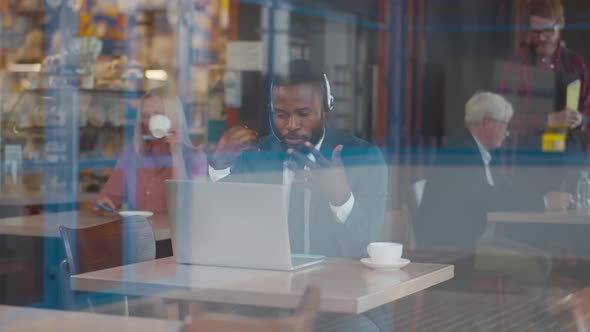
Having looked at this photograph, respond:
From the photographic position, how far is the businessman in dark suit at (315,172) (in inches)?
107

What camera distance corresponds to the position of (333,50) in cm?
795

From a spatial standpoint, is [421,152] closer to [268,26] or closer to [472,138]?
[268,26]

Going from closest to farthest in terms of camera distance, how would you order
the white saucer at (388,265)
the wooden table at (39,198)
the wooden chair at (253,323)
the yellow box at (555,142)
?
the wooden chair at (253,323) < the white saucer at (388,265) < the wooden table at (39,198) < the yellow box at (555,142)

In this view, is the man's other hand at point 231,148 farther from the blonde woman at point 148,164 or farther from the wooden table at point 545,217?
the wooden table at point 545,217

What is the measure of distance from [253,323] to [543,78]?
248 inches

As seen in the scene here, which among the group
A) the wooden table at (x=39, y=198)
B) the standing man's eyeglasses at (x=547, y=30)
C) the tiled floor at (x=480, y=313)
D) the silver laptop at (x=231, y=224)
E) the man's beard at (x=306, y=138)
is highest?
the standing man's eyeglasses at (x=547, y=30)

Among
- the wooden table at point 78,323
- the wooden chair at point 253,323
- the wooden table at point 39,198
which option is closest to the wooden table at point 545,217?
the wooden table at point 39,198

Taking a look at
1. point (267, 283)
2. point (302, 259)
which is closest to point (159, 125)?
point (302, 259)

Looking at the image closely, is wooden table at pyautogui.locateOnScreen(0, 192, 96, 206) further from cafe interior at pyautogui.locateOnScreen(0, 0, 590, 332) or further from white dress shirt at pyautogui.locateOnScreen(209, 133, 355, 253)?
white dress shirt at pyautogui.locateOnScreen(209, 133, 355, 253)

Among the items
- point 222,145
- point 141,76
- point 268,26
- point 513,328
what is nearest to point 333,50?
point 268,26

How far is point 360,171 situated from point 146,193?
160cm

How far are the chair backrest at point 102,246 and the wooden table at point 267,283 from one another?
1.10 ft

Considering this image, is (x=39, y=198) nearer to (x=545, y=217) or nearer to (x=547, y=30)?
(x=545, y=217)

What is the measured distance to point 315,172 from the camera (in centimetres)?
273
